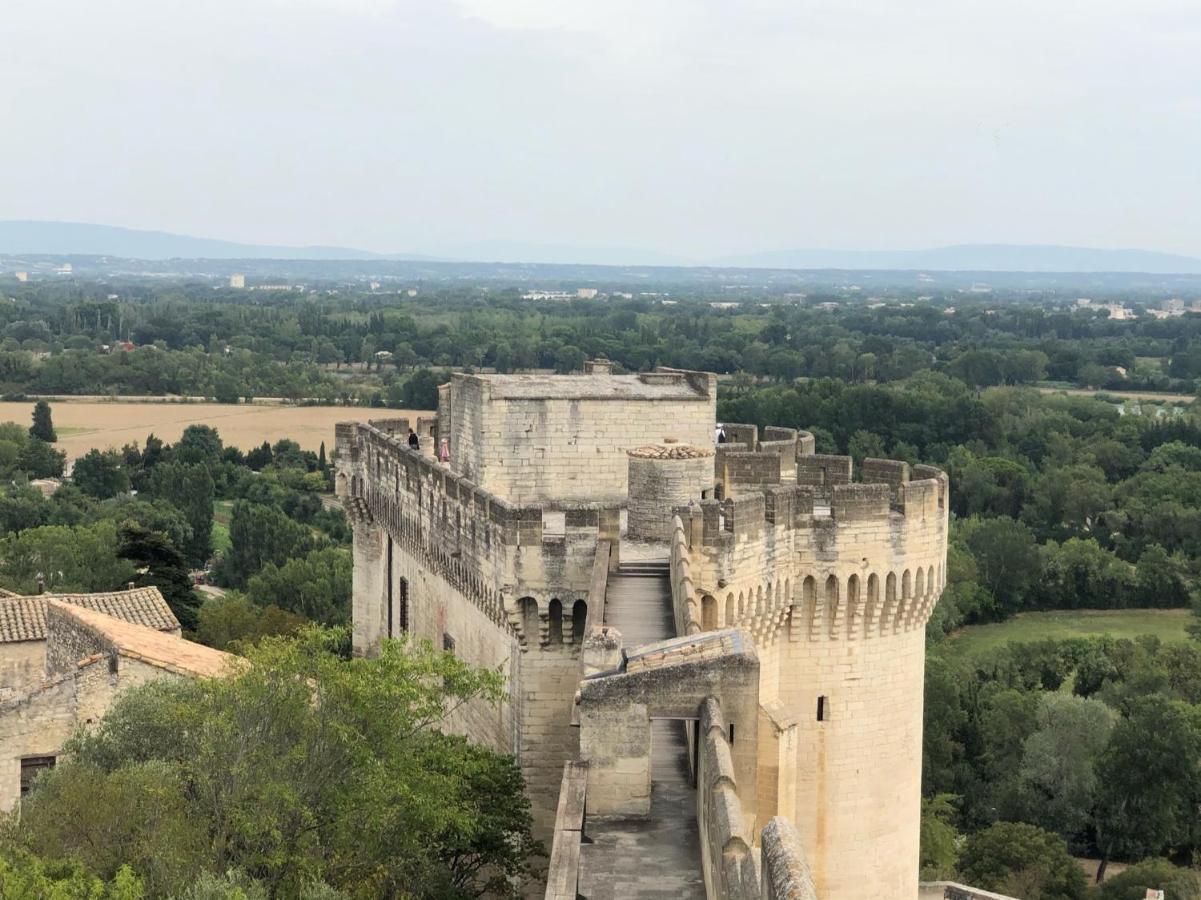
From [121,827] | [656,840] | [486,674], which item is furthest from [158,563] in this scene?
[656,840]

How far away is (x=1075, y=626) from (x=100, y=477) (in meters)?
62.7

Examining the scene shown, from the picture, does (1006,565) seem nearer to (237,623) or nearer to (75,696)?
(237,623)

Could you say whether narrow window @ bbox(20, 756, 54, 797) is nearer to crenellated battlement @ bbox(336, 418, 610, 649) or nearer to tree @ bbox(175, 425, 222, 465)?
crenellated battlement @ bbox(336, 418, 610, 649)

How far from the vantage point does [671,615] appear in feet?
81.5

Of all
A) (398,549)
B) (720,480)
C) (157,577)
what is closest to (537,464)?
(720,480)

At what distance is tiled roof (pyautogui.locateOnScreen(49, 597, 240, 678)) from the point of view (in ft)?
110

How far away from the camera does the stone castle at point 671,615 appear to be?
1895 cm

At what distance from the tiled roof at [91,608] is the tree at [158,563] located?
58.5 feet

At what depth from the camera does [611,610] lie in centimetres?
2511

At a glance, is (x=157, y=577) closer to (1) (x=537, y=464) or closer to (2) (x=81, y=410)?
(1) (x=537, y=464)

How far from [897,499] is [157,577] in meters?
42.1

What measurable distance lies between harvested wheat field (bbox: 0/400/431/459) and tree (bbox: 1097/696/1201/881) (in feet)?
272

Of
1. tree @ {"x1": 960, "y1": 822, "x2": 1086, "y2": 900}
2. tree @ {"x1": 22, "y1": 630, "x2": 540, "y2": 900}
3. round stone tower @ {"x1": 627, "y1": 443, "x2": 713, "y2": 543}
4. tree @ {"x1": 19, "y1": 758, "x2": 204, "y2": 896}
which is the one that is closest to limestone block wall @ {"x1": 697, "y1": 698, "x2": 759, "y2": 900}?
tree @ {"x1": 22, "y1": 630, "x2": 540, "y2": 900}

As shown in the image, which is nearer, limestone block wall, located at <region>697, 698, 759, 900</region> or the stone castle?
limestone block wall, located at <region>697, 698, 759, 900</region>
